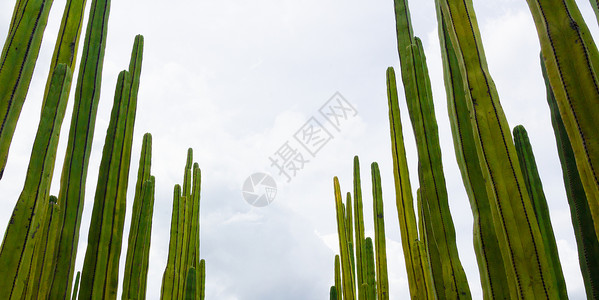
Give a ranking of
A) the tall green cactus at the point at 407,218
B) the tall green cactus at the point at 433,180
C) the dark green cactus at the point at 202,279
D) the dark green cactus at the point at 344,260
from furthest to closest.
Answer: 1. the dark green cactus at the point at 202,279
2. the dark green cactus at the point at 344,260
3. the tall green cactus at the point at 407,218
4. the tall green cactus at the point at 433,180

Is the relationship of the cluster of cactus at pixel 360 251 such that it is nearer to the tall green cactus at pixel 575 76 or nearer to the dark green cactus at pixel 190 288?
the dark green cactus at pixel 190 288

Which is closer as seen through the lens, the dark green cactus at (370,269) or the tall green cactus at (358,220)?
the dark green cactus at (370,269)

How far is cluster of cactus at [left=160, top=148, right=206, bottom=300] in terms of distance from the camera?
2314 mm

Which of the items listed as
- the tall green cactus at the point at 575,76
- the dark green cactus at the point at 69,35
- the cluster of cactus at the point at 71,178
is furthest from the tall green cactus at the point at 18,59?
the tall green cactus at the point at 575,76

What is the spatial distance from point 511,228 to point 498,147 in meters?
0.19

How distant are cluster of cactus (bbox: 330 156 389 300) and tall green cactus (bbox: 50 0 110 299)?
136cm

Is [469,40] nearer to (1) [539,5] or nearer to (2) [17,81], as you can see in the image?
(1) [539,5]

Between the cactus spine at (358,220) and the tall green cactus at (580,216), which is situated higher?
the cactus spine at (358,220)

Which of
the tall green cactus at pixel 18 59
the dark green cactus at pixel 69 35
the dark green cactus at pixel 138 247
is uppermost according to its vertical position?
the dark green cactus at pixel 69 35

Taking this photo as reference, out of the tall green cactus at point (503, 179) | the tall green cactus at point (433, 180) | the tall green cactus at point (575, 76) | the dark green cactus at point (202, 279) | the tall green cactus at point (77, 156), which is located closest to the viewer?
the tall green cactus at point (575, 76)

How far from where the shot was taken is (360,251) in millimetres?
2686

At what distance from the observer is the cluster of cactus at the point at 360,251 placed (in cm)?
228

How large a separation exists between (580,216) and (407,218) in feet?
2.47

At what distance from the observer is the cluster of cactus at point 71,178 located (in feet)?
3.77
